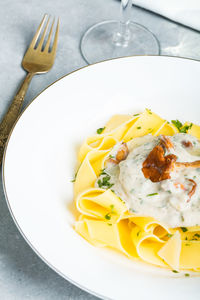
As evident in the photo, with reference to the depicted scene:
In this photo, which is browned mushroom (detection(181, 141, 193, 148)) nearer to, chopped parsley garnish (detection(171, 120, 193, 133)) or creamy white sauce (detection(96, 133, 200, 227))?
creamy white sauce (detection(96, 133, 200, 227))

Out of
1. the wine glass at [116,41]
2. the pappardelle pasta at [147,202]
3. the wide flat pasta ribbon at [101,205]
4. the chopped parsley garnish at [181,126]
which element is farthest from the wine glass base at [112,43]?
the wide flat pasta ribbon at [101,205]

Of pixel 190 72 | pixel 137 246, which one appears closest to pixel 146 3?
pixel 190 72

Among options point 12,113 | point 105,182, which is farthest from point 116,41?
point 105,182

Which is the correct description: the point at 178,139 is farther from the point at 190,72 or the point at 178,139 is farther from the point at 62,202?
the point at 62,202

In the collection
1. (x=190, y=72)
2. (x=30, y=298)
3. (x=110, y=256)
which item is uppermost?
(x=190, y=72)

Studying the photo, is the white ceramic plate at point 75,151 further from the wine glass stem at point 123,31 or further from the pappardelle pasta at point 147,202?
the wine glass stem at point 123,31

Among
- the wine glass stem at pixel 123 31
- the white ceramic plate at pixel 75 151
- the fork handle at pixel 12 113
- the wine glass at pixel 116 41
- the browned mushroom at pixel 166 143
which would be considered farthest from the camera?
the wine glass at pixel 116 41
